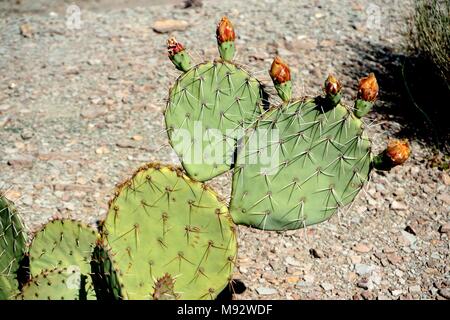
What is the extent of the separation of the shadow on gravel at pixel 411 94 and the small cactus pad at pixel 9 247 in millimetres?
2373

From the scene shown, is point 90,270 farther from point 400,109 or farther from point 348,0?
point 348,0

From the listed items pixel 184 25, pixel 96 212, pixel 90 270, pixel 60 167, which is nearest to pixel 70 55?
pixel 184 25

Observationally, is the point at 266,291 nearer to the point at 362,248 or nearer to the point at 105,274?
the point at 362,248

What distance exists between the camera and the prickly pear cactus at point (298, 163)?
2250mm

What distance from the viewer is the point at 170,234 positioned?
2.18m

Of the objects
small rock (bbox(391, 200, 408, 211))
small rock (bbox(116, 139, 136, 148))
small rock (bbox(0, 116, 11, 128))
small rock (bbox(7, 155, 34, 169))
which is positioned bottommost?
small rock (bbox(391, 200, 408, 211))

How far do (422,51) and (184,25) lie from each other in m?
1.97

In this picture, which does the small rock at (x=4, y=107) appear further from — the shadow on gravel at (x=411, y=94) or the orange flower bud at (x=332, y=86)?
the orange flower bud at (x=332, y=86)

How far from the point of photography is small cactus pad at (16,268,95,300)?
2273 millimetres

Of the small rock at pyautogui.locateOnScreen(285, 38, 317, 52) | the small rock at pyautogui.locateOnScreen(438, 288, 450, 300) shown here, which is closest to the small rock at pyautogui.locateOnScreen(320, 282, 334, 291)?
the small rock at pyautogui.locateOnScreen(438, 288, 450, 300)

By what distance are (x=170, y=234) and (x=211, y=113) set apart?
0.60 metres

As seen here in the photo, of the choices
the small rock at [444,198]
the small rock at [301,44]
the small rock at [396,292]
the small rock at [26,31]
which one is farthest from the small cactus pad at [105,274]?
the small rock at [26,31]

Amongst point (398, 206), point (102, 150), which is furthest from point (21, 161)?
point (398, 206)

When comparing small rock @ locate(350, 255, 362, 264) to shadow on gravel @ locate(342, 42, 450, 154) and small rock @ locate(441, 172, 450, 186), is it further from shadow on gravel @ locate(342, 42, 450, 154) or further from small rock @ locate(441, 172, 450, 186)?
shadow on gravel @ locate(342, 42, 450, 154)
